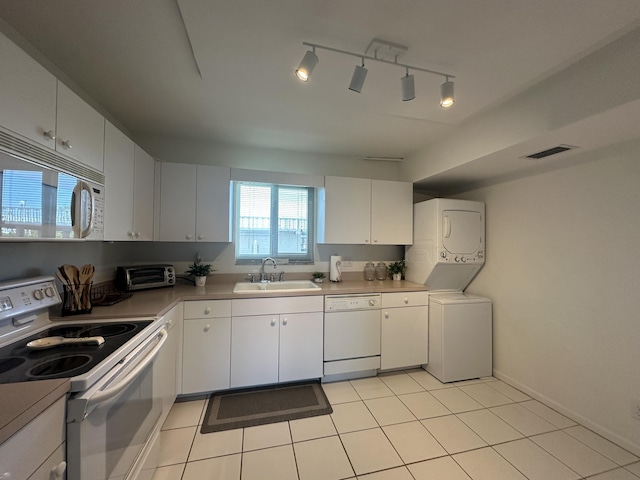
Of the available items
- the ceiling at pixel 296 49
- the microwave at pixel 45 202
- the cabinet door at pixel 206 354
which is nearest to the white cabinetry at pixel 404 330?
the cabinet door at pixel 206 354

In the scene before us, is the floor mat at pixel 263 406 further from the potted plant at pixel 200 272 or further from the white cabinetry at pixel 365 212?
→ the white cabinetry at pixel 365 212

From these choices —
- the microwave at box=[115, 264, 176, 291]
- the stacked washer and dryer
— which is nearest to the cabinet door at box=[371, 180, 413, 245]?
the stacked washer and dryer

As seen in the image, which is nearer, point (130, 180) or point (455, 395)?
point (130, 180)

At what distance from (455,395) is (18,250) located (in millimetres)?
3325

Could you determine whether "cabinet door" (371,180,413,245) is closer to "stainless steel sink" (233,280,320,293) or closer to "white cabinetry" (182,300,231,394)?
"stainless steel sink" (233,280,320,293)

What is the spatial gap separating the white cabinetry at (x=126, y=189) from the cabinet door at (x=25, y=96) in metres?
0.44

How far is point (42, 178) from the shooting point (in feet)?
3.47

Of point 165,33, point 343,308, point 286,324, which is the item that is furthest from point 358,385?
point 165,33

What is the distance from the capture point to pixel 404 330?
2.54 metres

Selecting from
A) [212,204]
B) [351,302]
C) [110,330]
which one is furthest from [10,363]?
[351,302]

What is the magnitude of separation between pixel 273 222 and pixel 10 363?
2.17 m

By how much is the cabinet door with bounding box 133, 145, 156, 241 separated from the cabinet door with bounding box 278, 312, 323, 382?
140cm

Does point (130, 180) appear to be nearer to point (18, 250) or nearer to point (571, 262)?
point (18, 250)

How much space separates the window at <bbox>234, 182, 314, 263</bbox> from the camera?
9.16ft
